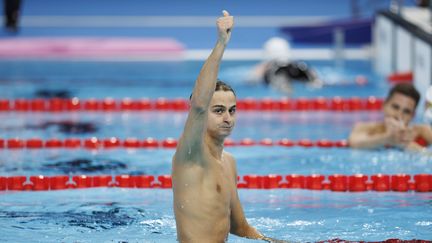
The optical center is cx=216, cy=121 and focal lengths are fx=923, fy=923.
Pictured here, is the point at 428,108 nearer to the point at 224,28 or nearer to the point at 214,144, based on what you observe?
the point at 214,144

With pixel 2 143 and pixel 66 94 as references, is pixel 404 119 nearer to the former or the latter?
pixel 2 143

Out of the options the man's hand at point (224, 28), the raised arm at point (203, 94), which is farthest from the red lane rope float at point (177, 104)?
the man's hand at point (224, 28)

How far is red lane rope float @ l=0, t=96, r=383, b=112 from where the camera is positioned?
842cm

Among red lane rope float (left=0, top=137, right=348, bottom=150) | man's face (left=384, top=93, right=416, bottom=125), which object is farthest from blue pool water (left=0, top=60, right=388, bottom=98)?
man's face (left=384, top=93, right=416, bottom=125)

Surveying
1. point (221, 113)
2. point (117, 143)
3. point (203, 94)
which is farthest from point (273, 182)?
point (203, 94)

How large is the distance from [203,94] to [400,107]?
3007 millimetres

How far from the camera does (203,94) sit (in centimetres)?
319

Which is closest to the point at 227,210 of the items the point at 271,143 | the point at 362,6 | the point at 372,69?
the point at 271,143

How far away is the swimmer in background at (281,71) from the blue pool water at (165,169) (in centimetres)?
12

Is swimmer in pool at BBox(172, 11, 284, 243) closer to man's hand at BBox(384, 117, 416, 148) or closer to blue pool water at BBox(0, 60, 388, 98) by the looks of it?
man's hand at BBox(384, 117, 416, 148)

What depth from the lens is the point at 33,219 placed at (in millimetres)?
4723

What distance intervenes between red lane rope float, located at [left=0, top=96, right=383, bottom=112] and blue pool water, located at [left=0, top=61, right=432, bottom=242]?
4.3 inches

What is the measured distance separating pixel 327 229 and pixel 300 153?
2.08 meters

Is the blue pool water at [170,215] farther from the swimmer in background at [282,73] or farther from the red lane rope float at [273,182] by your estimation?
the swimmer in background at [282,73]
